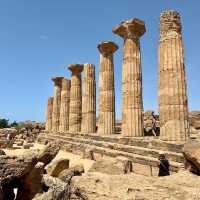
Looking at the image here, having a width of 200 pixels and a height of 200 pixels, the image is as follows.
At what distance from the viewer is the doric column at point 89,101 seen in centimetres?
2303

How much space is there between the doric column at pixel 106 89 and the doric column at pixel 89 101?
273 centimetres

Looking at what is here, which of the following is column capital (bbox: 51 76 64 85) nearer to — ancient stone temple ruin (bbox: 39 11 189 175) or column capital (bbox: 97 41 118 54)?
ancient stone temple ruin (bbox: 39 11 189 175)

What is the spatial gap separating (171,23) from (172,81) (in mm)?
2919

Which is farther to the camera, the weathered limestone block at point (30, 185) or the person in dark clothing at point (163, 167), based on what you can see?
the person in dark clothing at point (163, 167)

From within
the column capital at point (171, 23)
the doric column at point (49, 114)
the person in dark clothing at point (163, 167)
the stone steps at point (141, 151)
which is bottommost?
the person in dark clothing at point (163, 167)

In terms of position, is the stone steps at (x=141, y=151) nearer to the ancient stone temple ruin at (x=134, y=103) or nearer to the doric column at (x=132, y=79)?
the ancient stone temple ruin at (x=134, y=103)

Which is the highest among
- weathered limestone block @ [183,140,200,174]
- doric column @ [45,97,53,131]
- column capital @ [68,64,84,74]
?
column capital @ [68,64,84,74]

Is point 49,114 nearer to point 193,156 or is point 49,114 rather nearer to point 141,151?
point 141,151

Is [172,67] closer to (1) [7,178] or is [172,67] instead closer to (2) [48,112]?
(1) [7,178]

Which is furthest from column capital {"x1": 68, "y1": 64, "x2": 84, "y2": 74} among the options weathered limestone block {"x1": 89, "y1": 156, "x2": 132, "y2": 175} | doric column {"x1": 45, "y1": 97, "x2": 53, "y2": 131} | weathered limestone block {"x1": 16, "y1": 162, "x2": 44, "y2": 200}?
weathered limestone block {"x1": 16, "y1": 162, "x2": 44, "y2": 200}

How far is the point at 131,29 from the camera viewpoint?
16328 millimetres

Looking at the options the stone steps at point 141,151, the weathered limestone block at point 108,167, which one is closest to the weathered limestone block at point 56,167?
the weathered limestone block at point 108,167

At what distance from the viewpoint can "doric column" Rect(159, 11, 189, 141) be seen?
1184 cm

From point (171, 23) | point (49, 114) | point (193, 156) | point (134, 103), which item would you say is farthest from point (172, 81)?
point (49, 114)
